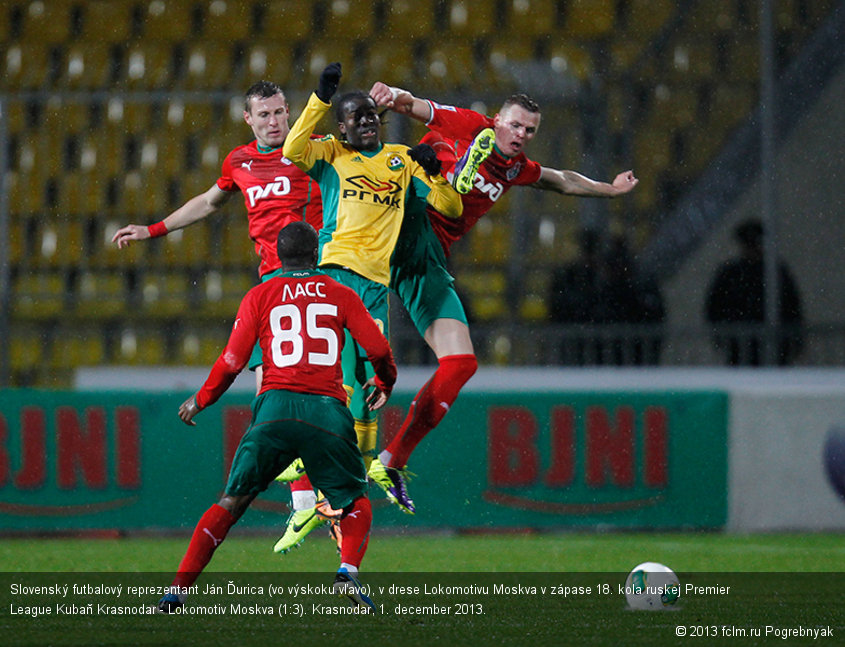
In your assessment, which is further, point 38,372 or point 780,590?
point 38,372

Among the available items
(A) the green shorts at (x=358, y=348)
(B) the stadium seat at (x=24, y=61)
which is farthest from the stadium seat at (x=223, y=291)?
(A) the green shorts at (x=358, y=348)

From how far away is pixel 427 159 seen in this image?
21.3 ft

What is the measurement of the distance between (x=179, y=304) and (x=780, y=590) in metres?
5.54

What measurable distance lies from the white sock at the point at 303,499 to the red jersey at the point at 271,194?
45.0 inches

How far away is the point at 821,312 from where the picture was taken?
11.9 meters

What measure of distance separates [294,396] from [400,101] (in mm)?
1958

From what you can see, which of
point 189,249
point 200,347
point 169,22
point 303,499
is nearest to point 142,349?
point 200,347

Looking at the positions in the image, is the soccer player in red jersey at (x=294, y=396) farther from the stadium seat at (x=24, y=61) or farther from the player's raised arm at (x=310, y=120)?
the stadium seat at (x=24, y=61)

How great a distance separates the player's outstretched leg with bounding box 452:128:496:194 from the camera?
6590 millimetres

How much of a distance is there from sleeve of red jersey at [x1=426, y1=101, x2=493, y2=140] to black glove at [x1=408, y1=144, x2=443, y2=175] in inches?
29.3

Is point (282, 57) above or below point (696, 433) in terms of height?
above

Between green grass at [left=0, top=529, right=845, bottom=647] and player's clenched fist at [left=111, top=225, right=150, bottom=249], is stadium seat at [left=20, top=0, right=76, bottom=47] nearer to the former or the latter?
green grass at [left=0, top=529, right=845, bottom=647]

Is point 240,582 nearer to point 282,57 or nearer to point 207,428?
point 207,428

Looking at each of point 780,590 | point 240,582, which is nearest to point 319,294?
point 240,582
